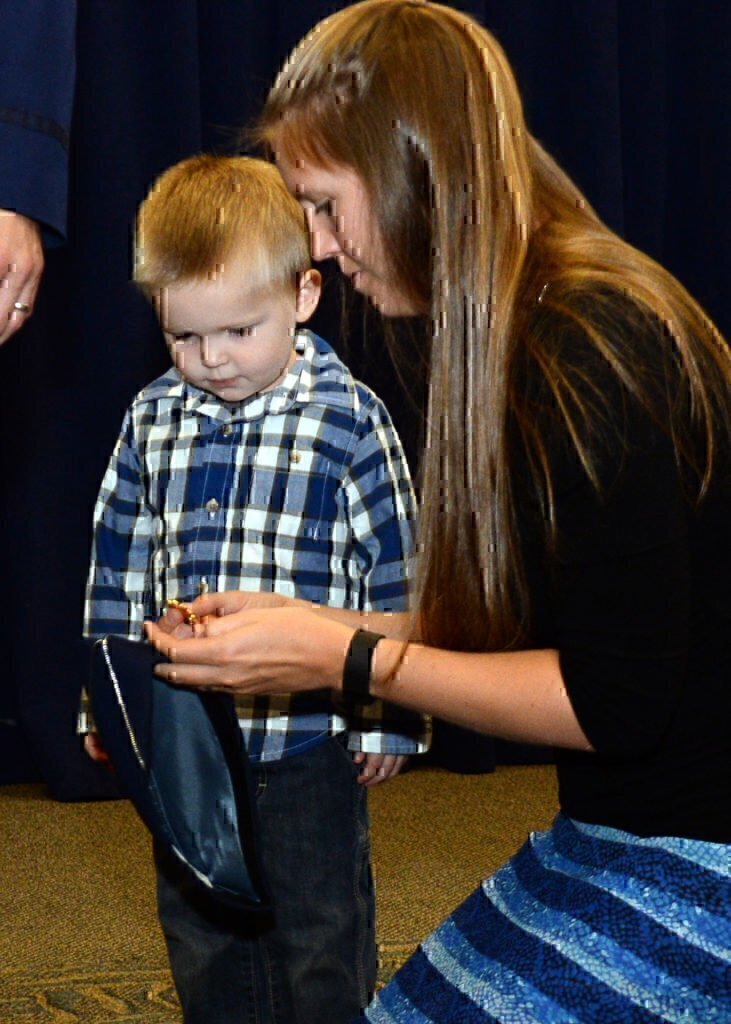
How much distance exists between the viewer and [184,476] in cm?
172

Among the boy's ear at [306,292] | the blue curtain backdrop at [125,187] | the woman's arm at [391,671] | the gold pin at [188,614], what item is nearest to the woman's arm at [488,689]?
the woman's arm at [391,671]

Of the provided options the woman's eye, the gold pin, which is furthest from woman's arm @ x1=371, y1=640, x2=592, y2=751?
the woman's eye

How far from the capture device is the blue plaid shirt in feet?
5.57

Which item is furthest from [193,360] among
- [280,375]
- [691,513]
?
[691,513]

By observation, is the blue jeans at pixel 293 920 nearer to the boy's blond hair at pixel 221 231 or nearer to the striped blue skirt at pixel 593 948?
the striped blue skirt at pixel 593 948

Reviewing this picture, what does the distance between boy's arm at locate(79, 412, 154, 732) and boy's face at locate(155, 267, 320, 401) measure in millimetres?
196

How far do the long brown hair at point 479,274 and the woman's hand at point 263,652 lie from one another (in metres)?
0.13

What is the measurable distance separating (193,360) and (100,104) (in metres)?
1.63

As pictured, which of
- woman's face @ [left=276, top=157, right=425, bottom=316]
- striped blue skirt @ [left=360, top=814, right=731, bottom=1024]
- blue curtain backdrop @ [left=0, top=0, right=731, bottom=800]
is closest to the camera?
striped blue skirt @ [left=360, top=814, right=731, bottom=1024]

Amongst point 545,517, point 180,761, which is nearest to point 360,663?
point 545,517

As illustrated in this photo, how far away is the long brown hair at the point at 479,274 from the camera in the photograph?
3.70ft

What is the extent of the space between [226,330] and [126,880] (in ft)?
4.74

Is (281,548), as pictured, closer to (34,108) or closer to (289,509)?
(289,509)

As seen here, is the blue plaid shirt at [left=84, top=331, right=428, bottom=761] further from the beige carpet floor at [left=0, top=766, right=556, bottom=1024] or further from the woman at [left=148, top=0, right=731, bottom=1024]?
the beige carpet floor at [left=0, top=766, right=556, bottom=1024]
